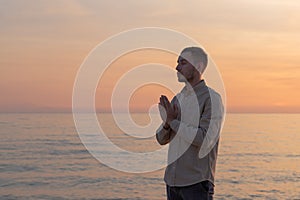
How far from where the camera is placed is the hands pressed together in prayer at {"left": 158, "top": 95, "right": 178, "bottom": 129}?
134 inches

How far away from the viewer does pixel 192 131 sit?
3.39 meters

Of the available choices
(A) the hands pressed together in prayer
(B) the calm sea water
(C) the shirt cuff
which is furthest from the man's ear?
(B) the calm sea water

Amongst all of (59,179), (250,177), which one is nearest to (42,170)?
(59,179)

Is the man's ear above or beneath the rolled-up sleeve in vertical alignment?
above

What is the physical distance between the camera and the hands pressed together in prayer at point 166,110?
3404mm

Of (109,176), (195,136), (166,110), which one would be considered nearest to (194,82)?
(166,110)

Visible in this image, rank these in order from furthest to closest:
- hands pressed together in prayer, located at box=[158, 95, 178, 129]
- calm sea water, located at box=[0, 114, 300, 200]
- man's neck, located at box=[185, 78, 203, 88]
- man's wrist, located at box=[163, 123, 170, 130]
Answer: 1. calm sea water, located at box=[0, 114, 300, 200]
2. man's neck, located at box=[185, 78, 203, 88]
3. man's wrist, located at box=[163, 123, 170, 130]
4. hands pressed together in prayer, located at box=[158, 95, 178, 129]

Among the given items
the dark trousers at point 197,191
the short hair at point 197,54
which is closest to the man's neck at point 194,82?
the short hair at point 197,54

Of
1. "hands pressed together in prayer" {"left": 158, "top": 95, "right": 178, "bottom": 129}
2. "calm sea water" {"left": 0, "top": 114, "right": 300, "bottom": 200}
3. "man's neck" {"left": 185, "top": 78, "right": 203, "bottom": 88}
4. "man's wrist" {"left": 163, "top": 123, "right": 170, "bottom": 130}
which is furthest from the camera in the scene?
"calm sea water" {"left": 0, "top": 114, "right": 300, "bottom": 200}

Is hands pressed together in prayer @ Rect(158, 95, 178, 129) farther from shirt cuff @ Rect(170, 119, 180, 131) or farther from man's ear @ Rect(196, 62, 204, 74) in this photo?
man's ear @ Rect(196, 62, 204, 74)

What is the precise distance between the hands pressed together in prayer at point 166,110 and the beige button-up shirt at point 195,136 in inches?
1.5

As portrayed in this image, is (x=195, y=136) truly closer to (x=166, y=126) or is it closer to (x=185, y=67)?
(x=166, y=126)

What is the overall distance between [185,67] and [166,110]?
1.23 ft

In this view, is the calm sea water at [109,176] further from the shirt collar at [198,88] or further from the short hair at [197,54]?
the short hair at [197,54]
